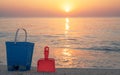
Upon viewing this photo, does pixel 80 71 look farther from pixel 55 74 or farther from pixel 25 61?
Answer: pixel 25 61

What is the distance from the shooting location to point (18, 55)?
797cm

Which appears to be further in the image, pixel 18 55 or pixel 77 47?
pixel 77 47

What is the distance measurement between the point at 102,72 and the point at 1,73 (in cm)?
223

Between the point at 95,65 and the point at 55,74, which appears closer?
the point at 55,74

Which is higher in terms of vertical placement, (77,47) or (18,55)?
(18,55)

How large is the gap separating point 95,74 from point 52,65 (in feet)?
3.15

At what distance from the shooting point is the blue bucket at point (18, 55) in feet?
26.0

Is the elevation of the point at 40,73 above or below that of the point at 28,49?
below

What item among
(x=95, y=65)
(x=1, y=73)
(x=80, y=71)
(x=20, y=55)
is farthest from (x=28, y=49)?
(x=95, y=65)

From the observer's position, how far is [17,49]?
7934 millimetres

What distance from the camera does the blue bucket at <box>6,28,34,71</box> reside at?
7.93m

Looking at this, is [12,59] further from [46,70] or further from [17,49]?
[46,70]

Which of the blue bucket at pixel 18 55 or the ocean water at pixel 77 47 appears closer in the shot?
the blue bucket at pixel 18 55

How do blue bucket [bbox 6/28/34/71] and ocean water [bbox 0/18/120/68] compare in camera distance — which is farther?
ocean water [bbox 0/18/120/68]
